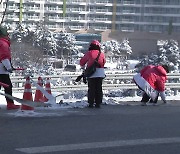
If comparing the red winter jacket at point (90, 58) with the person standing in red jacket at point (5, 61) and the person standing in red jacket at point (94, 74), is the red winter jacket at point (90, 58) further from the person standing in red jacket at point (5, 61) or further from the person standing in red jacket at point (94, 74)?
the person standing in red jacket at point (5, 61)

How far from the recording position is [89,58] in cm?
1234

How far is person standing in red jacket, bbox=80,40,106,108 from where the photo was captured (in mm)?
12391

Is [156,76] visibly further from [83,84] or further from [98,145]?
[98,145]

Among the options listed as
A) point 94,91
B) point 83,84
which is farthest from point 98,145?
point 83,84

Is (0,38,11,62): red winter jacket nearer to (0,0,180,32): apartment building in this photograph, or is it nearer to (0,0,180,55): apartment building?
(0,0,180,55): apartment building

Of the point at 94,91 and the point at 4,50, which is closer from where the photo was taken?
the point at 4,50

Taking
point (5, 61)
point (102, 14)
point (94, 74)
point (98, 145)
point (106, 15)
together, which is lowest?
point (98, 145)

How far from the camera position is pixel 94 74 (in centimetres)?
1245

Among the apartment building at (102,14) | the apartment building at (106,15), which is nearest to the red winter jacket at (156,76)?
the apartment building at (106,15)

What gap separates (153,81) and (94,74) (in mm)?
2281

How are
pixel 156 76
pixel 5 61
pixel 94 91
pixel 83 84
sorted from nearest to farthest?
pixel 5 61, pixel 94 91, pixel 156 76, pixel 83 84

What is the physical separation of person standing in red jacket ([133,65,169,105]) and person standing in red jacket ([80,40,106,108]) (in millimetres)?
2014

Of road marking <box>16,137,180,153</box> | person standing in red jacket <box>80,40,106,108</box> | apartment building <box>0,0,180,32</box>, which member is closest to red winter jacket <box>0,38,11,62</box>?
person standing in red jacket <box>80,40,106,108</box>

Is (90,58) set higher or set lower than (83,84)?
higher
